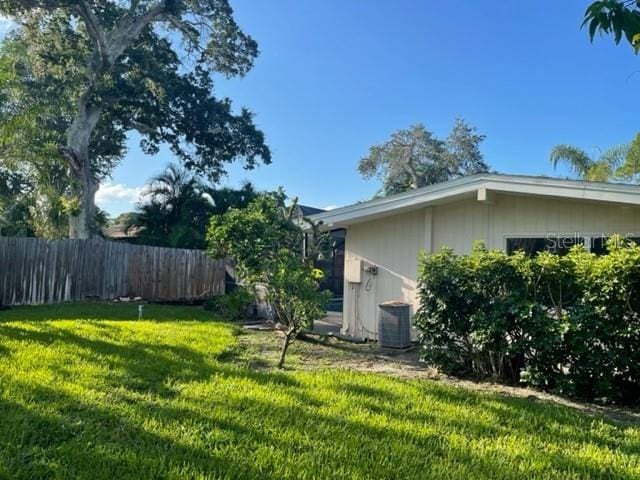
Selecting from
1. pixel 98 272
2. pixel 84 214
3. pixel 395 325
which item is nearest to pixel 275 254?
pixel 395 325

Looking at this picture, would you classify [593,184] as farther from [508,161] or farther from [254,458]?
[508,161]

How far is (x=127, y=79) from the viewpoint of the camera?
64.0 feet

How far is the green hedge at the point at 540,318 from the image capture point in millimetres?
4914

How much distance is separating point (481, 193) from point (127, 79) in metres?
16.9

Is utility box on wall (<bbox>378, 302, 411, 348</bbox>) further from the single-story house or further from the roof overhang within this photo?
the roof overhang

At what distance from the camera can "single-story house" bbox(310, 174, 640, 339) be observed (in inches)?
275

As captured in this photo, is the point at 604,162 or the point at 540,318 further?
the point at 604,162

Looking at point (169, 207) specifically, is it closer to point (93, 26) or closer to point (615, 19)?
point (93, 26)

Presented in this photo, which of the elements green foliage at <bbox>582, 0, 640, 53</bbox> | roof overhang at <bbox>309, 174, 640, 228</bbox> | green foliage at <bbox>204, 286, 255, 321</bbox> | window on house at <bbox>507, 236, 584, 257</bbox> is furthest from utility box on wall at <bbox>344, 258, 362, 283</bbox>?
green foliage at <bbox>582, 0, 640, 53</bbox>

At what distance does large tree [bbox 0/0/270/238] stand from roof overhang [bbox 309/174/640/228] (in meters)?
11.2

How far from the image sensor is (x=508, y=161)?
26.7m

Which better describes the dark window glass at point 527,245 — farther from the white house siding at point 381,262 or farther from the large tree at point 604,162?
the large tree at point 604,162

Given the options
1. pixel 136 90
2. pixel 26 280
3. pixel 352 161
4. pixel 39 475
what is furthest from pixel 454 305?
pixel 352 161

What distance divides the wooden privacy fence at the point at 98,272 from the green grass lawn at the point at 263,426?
20.5 ft
